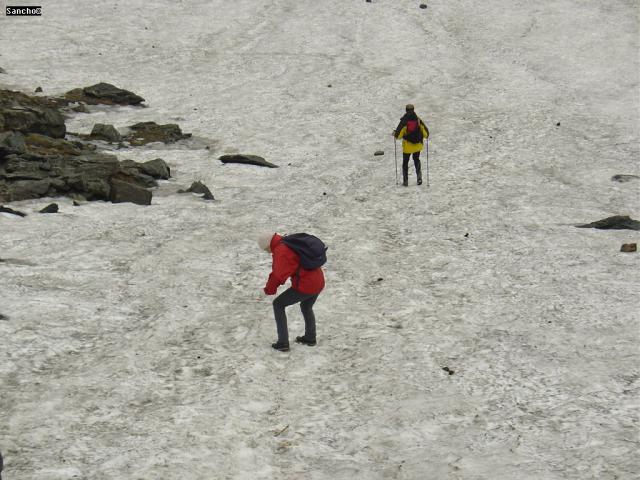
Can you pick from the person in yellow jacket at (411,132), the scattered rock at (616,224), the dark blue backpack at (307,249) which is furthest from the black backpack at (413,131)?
the dark blue backpack at (307,249)

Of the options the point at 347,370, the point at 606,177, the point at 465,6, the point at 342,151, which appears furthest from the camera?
the point at 465,6

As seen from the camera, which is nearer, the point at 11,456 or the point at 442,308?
the point at 11,456

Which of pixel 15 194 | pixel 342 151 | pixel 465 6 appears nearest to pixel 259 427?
pixel 15 194

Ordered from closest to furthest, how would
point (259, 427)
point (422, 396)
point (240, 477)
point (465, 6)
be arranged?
point (240, 477) → point (259, 427) → point (422, 396) → point (465, 6)

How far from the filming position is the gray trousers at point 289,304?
12172mm

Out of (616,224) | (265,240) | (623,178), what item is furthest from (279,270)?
(623,178)

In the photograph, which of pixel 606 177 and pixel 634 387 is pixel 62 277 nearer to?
pixel 634 387

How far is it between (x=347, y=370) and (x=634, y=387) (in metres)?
4.33

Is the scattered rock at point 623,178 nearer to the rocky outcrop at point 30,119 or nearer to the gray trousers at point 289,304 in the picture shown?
the gray trousers at point 289,304

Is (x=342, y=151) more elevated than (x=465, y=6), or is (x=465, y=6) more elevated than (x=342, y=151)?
(x=465, y=6)

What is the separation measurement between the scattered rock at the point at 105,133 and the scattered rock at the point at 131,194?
6814mm

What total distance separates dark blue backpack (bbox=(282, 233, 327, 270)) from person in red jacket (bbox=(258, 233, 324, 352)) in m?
0.09

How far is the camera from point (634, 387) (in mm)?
11008

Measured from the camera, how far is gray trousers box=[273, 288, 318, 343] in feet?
39.9
